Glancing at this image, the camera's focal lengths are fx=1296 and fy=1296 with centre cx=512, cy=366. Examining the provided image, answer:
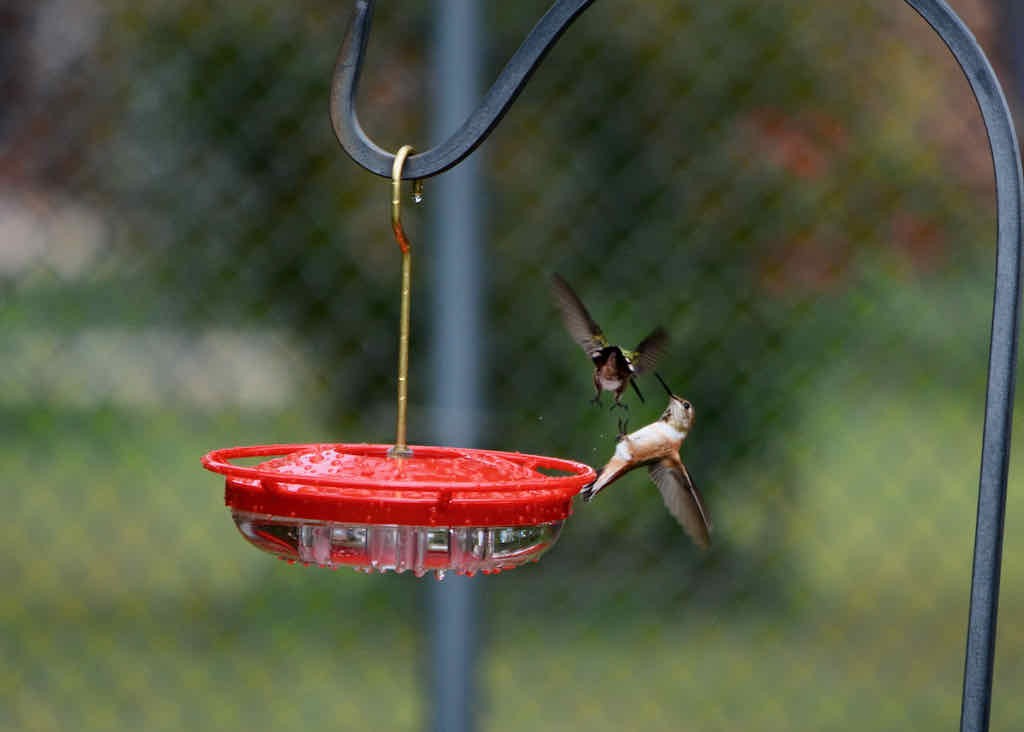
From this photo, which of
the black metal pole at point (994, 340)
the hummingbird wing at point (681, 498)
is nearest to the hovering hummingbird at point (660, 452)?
the hummingbird wing at point (681, 498)

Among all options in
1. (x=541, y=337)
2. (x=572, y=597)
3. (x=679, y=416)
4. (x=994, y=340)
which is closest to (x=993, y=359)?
(x=994, y=340)

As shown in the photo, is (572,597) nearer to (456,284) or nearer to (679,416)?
(456,284)

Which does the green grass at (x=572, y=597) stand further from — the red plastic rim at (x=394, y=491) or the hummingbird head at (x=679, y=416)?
the red plastic rim at (x=394, y=491)

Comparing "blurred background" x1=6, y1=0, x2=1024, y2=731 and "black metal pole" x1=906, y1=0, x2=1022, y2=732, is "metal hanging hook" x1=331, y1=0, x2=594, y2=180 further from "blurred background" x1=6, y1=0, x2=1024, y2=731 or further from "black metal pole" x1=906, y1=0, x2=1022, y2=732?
"blurred background" x1=6, y1=0, x2=1024, y2=731

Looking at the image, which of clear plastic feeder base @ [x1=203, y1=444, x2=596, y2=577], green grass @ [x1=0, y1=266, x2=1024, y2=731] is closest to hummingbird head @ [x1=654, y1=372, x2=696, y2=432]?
clear plastic feeder base @ [x1=203, y1=444, x2=596, y2=577]

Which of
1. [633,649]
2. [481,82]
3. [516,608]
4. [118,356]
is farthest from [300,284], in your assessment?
[633,649]

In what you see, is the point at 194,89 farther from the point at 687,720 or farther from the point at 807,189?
the point at 687,720
